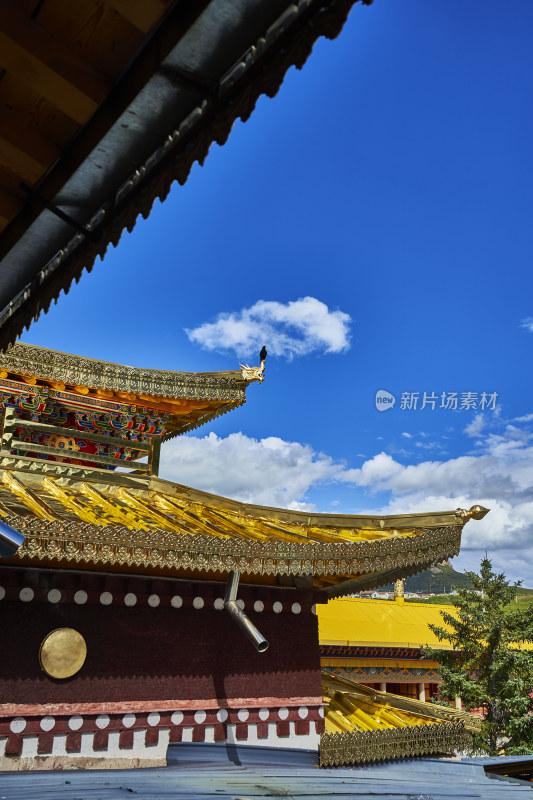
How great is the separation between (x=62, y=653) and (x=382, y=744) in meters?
3.79

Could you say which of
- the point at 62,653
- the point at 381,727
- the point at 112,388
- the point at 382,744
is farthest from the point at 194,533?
the point at 381,727

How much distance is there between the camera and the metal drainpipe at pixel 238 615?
6.24m

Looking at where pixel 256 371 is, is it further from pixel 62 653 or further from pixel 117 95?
pixel 117 95

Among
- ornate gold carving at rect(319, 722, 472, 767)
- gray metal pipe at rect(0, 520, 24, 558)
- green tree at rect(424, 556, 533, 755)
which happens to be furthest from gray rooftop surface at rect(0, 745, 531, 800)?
green tree at rect(424, 556, 533, 755)

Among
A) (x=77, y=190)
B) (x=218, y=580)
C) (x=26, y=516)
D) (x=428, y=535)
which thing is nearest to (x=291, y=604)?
(x=218, y=580)

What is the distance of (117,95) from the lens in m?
1.93

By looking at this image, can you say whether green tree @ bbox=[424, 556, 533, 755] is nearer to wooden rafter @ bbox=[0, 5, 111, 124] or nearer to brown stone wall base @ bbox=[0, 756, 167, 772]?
brown stone wall base @ bbox=[0, 756, 167, 772]

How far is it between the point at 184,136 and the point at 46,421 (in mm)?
7358

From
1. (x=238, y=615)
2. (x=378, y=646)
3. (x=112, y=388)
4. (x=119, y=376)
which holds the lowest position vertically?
(x=378, y=646)

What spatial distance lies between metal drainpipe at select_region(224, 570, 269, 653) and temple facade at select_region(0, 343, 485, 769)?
0.06 feet

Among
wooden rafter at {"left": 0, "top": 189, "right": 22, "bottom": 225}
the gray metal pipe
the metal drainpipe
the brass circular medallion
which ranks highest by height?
wooden rafter at {"left": 0, "top": 189, "right": 22, "bottom": 225}

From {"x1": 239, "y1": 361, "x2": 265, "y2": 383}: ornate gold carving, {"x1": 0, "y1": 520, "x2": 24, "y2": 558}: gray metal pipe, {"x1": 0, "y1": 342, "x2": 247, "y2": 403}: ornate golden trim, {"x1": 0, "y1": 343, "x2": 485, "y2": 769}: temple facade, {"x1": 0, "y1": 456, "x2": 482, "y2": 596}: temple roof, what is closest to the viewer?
{"x1": 0, "y1": 520, "x2": 24, "y2": 558}: gray metal pipe

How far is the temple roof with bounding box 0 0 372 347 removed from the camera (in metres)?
1.65

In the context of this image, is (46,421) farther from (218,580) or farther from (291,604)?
(291,604)
